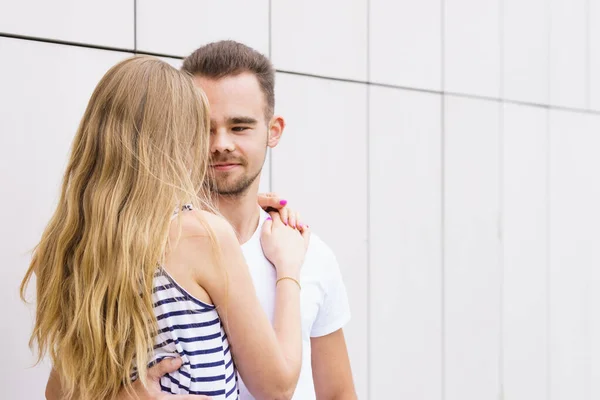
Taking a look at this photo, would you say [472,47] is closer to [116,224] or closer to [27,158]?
[27,158]

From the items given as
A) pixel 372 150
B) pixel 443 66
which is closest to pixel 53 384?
pixel 372 150

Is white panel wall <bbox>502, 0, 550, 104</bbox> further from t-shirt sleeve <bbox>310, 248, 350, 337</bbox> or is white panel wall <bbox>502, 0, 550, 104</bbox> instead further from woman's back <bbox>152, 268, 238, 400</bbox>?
woman's back <bbox>152, 268, 238, 400</bbox>

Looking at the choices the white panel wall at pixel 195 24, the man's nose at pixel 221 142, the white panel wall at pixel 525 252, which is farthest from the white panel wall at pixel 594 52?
the man's nose at pixel 221 142

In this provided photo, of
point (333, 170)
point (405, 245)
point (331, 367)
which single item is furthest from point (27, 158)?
point (405, 245)

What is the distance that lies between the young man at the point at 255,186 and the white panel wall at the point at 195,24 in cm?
53

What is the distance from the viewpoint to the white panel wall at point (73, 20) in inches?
107

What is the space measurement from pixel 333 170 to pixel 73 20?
164 centimetres

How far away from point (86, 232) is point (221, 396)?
523 millimetres

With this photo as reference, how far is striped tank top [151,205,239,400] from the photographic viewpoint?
198cm

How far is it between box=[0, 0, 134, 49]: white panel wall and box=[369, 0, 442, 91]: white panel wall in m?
1.65

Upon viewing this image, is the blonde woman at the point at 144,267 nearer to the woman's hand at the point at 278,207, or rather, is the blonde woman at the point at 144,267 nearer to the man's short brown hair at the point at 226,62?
the man's short brown hair at the point at 226,62

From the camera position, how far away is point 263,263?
8.63 ft

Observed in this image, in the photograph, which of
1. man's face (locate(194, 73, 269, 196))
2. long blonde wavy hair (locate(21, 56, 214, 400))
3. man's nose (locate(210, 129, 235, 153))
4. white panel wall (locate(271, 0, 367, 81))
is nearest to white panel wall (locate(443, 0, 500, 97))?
white panel wall (locate(271, 0, 367, 81))

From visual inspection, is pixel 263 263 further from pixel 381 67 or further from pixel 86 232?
Result: pixel 381 67
